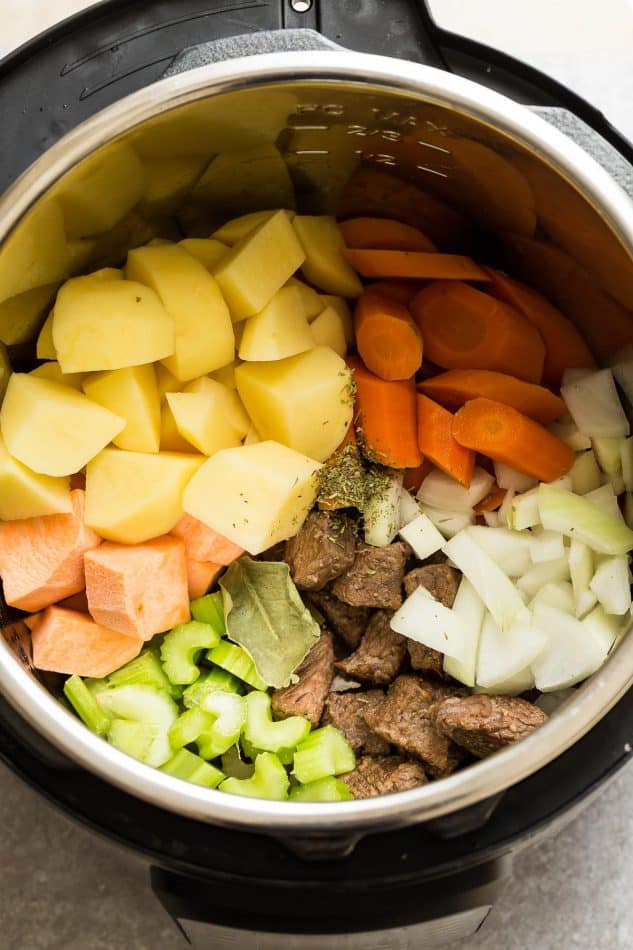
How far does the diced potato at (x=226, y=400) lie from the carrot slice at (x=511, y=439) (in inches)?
13.2

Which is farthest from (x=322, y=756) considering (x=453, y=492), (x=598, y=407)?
(x=598, y=407)

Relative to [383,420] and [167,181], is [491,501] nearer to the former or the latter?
[383,420]

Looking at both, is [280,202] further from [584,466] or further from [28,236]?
[584,466]

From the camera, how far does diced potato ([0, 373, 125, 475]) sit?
1.27m

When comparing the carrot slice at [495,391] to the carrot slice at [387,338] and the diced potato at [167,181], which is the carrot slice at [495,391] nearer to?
the carrot slice at [387,338]

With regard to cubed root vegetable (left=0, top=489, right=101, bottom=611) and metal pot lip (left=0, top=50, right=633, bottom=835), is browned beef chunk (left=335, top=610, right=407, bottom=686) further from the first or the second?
cubed root vegetable (left=0, top=489, right=101, bottom=611)

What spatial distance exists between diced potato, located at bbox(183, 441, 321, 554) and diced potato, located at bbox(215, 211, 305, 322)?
22cm

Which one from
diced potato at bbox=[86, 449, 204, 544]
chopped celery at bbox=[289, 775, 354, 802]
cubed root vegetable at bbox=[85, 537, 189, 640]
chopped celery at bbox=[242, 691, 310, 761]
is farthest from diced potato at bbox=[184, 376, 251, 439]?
chopped celery at bbox=[289, 775, 354, 802]

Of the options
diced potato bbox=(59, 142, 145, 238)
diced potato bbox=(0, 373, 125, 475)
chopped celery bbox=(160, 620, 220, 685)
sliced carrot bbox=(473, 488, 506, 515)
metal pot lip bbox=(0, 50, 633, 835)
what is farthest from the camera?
sliced carrot bbox=(473, 488, 506, 515)

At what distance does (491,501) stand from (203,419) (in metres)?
0.49

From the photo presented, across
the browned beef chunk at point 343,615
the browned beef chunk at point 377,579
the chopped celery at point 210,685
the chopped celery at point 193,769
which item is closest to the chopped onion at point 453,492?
the browned beef chunk at point 377,579

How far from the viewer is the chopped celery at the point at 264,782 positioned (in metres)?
1.29

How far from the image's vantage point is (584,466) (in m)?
1.44

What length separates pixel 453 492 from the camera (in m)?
1.47
